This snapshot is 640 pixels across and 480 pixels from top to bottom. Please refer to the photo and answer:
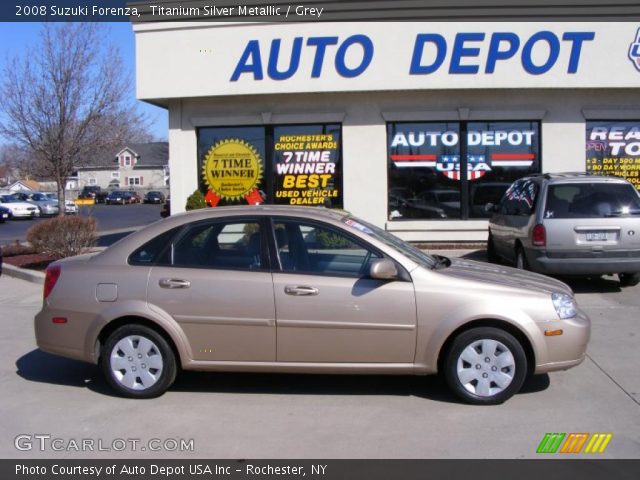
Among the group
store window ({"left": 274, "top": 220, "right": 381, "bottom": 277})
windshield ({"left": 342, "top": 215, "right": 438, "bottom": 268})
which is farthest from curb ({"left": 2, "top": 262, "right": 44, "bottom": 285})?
windshield ({"left": 342, "top": 215, "right": 438, "bottom": 268})

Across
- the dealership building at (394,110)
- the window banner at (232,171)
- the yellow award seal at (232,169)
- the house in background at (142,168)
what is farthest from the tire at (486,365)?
the house in background at (142,168)

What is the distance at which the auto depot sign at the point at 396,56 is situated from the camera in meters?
13.2

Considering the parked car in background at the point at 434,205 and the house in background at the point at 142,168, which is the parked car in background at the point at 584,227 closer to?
the parked car in background at the point at 434,205

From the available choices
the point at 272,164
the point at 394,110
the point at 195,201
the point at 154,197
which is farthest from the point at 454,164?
the point at 154,197

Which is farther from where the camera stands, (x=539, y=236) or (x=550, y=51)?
(x=550, y=51)

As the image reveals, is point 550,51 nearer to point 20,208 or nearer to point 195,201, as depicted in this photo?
point 195,201

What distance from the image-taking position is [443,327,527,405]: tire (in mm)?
5348

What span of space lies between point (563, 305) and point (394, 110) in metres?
9.10

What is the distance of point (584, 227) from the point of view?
948cm

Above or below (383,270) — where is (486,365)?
below

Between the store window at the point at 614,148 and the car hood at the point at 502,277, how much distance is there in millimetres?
Answer: 8892

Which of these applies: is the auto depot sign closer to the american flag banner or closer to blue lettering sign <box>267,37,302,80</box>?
blue lettering sign <box>267,37,302,80</box>

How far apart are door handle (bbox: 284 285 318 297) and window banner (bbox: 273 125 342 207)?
8.88 m

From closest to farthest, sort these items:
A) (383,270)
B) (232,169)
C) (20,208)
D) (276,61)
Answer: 1. (383,270)
2. (276,61)
3. (232,169)
4. (20,208)
